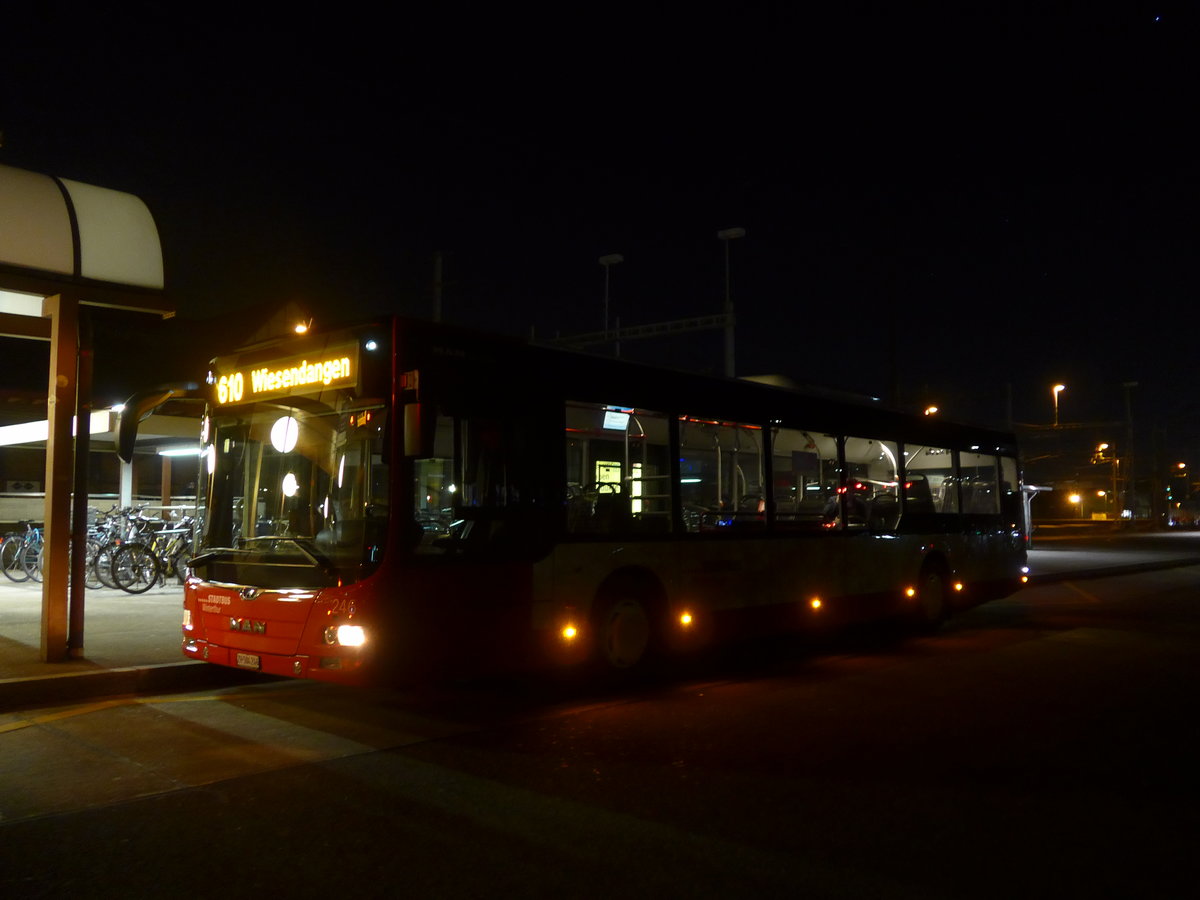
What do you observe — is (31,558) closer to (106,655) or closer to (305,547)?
(106,655)

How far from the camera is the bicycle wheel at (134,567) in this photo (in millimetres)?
16281

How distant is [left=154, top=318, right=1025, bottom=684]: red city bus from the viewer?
24.6 feet

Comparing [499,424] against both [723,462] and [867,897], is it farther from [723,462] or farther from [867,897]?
[867,897]

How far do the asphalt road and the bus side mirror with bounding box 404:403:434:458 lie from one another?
6.86 feet

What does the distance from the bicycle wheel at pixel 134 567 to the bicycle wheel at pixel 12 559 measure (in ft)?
9.07

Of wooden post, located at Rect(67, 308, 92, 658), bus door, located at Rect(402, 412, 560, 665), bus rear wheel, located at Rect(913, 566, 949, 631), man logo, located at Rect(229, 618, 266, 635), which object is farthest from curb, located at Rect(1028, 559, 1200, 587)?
wooden post, located at Rect(67, 308, 92, 658)

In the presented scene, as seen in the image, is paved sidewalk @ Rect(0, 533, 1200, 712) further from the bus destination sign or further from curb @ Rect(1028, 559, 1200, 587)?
curb @ Rect(1028, 559, 1200, 587)

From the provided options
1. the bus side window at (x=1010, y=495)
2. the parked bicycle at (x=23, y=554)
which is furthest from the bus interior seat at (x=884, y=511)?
the parked bicycle at (x=23, y=554)

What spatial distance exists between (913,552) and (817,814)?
348 inches

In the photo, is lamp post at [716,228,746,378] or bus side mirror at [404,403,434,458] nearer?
bus side mirror at [404,403,434,458]

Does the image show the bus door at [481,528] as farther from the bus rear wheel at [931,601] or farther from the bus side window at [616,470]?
the bus rear wheel at [931,601]

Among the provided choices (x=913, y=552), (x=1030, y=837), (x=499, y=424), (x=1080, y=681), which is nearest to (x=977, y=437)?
(x=913, y=552)

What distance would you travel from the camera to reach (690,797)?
232 inches

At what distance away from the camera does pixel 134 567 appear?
53.7 feet
